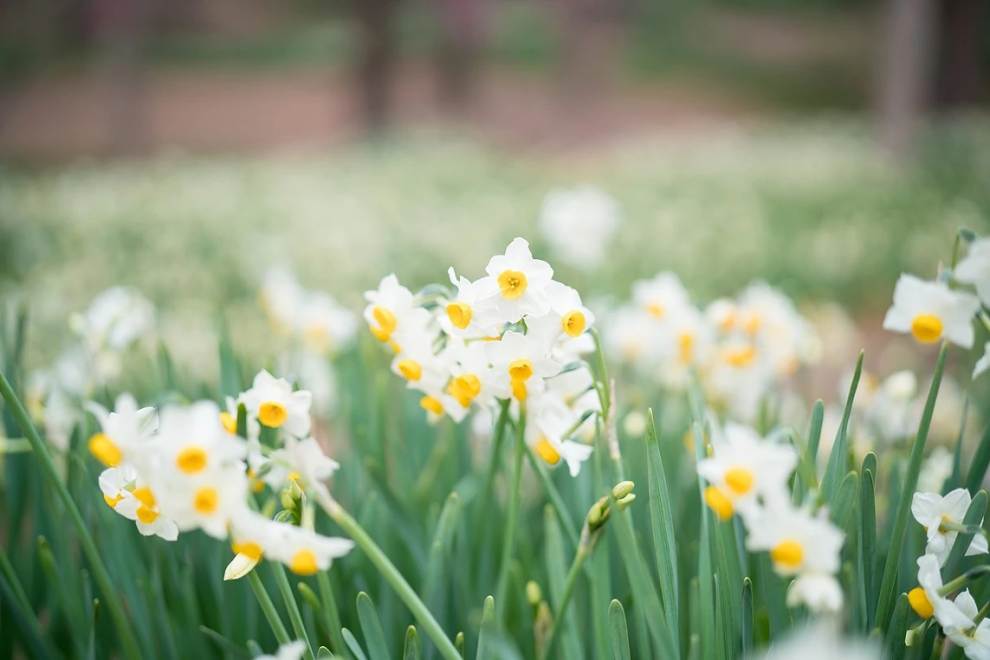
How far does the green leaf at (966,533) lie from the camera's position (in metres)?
0.89

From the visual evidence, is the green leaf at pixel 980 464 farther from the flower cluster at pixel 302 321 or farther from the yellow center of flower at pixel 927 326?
the flower cluster at pixel 302 321

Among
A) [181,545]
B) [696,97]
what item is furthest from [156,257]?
[696,97]

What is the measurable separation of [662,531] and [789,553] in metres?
0.27

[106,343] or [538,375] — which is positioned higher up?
[538,375]

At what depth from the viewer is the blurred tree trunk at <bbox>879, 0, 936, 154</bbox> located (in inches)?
244

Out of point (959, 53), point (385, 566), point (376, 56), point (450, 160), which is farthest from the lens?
point (376, 56)

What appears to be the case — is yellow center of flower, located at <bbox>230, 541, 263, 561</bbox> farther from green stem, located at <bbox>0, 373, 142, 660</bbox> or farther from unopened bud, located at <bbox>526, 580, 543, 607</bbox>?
unopened bud, located at <bbox>526, 580, 543, 607</bbox>

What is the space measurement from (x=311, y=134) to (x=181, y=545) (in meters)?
17.9

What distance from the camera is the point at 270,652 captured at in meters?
1.10

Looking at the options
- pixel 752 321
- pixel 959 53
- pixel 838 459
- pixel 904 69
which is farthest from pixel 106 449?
pixel 959 53

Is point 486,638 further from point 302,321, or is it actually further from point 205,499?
point 302,321

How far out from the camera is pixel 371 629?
0.84 m

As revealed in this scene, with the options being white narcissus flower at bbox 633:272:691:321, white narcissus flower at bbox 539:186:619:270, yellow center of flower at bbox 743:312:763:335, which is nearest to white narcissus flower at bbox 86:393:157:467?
white narcissus flower at bbox 633:272:691:321

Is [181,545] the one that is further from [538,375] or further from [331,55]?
[331,55]
